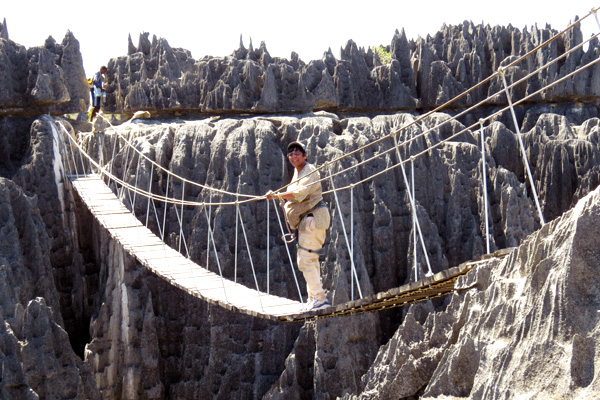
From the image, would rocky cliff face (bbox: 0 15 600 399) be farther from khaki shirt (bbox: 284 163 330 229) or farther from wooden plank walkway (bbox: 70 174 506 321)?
khaki shirt (bbox: 284 163 330 229)

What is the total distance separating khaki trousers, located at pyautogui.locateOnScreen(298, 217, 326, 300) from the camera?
18.2 ft

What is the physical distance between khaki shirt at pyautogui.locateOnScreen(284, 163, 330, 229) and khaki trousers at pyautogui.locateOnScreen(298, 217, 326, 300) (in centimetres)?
→ 6

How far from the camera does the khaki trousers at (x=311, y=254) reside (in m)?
5.55

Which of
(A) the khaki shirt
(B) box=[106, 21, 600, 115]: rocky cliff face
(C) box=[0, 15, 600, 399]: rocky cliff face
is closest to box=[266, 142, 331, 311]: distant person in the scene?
(A) the khaki shirt

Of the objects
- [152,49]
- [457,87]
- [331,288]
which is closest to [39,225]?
[331,288]

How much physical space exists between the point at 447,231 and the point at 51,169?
5956mm

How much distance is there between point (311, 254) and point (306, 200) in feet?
1.33

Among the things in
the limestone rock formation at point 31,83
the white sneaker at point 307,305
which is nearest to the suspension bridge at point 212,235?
the white sneaker at point 307,305

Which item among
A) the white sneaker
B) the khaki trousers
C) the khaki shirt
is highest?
the khaki shirt

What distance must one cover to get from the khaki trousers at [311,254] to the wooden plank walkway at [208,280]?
0.22 meters

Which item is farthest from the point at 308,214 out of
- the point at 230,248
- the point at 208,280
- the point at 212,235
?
the point at 230,248

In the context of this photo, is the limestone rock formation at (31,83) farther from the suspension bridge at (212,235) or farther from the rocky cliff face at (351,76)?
the rocky cliff face at (351,76)

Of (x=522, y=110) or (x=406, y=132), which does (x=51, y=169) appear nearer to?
(x=406, y=132)

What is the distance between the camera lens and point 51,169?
434 inches
